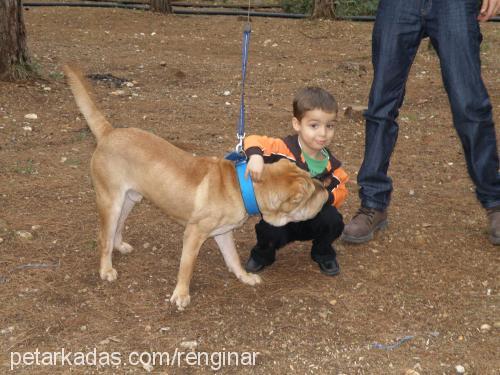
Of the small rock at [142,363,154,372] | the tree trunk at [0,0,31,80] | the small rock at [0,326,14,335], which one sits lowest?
the small rock at [0,326,14,335]

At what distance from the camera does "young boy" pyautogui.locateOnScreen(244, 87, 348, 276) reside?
14.0 feet

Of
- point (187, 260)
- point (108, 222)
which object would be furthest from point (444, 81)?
point (108, 222)

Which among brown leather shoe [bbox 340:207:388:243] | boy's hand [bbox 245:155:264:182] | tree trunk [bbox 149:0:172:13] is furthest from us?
tree trunk [bbox 149:0:172:13]

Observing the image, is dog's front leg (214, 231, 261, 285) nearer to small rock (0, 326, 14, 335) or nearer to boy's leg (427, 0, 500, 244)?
small rock (0, 326, 14, 335)

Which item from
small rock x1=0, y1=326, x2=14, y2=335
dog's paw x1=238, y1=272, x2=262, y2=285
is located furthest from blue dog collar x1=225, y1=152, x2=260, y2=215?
small rock x1=0, y1=326, x2=14, y2=335

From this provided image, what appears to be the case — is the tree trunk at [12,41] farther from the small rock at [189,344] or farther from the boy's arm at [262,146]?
the small rock at [189,344]

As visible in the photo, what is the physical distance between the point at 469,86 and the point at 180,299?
2.67 metres

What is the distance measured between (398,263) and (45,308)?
8.56 feet

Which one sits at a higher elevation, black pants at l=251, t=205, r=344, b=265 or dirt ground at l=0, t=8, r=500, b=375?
black pants at l=251, t=205, r=344, b=265

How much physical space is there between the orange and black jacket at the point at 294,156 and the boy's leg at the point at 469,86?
1.13 meters

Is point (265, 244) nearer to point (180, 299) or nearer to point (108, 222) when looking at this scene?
point (180, 299)

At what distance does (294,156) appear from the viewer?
443 cm

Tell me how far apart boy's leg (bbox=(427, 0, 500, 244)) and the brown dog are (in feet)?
4.89

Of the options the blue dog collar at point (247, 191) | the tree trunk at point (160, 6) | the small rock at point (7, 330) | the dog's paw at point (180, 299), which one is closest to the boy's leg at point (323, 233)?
the blue dog collar at point (247, 191)
